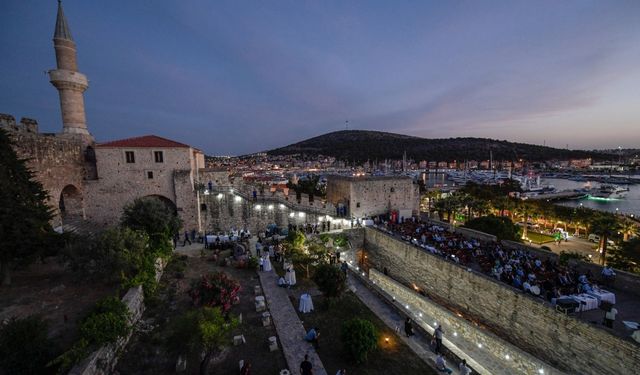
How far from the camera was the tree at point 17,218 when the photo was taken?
31.9 ft

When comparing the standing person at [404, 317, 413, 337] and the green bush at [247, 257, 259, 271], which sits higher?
the green bush at [247, 257, 259, 271]

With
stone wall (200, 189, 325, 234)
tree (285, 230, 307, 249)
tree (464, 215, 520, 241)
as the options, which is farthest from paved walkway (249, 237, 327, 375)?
tree (464, 215, 520, 241)

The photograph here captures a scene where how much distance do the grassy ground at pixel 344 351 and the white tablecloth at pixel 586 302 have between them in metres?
7.57

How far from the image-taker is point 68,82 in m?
18.9

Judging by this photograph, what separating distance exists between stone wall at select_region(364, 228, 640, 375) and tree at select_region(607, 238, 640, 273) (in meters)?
11.0

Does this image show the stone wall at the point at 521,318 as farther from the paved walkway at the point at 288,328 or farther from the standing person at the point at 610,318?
the paved walkway at the point at 288,328

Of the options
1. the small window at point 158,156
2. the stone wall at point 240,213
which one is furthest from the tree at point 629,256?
the small window at point 158,156

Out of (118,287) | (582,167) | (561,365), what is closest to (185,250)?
(118,287)

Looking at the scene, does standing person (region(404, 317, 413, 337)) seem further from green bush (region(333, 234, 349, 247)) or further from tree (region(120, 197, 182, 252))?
tree (region(120, 197, 182, 252))

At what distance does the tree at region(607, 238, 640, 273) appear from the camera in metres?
16.3

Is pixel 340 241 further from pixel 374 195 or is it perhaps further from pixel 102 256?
pixel 102 256

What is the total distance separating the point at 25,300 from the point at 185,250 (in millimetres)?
8419

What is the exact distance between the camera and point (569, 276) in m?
13.5

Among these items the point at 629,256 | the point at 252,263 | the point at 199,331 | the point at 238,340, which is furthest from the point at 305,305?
the point at 629,256
